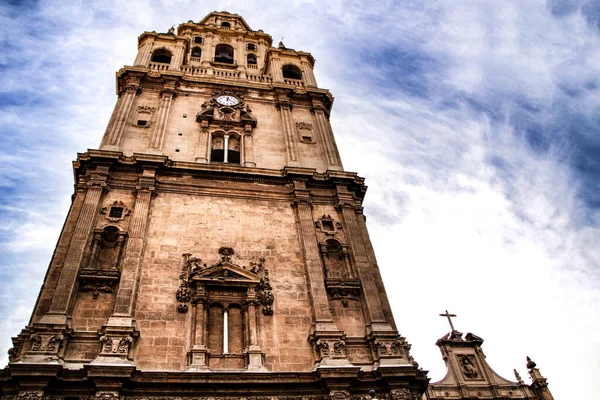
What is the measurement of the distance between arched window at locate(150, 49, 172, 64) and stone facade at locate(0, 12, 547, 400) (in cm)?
444

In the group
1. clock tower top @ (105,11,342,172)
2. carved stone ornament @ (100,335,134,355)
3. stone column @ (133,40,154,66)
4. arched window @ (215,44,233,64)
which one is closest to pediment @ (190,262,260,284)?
carved stone ornament @ (100,335,134,355)

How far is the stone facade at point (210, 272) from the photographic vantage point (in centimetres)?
1527

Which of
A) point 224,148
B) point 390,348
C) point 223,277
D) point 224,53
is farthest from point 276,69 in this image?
point 390,348

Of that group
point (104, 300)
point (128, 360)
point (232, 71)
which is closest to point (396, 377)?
point (128, 360)

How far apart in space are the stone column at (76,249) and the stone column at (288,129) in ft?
28.2

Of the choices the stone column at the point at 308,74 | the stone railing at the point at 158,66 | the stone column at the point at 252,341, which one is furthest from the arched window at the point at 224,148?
the stone column at the point at 252,341

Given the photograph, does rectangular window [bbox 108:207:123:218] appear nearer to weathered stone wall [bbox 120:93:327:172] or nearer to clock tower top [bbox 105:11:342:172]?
clock tower top [bbox 105:11:342:172]

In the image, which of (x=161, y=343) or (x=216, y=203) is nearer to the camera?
(x=161, y=343)

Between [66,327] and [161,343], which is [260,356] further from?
[66,327]

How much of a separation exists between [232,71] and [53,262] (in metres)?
18.1

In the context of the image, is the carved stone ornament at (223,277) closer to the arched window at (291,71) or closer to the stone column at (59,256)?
the stone column at (59,256)

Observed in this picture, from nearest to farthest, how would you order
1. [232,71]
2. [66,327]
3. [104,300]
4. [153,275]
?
[66,327], [104,300], [153,275], [232,71]

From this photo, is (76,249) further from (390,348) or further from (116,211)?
(390,348)

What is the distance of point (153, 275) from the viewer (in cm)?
1831
